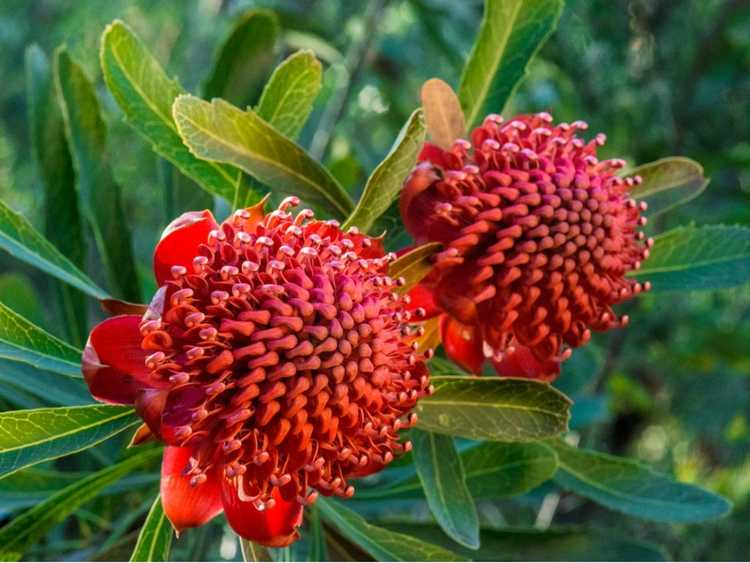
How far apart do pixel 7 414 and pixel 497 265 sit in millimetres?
560

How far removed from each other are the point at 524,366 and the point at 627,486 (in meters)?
0.35

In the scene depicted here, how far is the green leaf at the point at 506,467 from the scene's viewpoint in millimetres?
1472

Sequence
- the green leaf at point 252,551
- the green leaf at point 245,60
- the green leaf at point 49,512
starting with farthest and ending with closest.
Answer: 1. the green leaf at point 245,60
2. the green leaf at point 49,512
3. the green leaf at point 252,551

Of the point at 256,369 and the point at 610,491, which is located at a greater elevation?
the point at 256,369

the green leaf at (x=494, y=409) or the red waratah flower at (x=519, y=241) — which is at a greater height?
the red waratah flower at (x=519, y=241)

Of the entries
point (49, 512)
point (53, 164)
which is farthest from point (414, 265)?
point (53, 164)

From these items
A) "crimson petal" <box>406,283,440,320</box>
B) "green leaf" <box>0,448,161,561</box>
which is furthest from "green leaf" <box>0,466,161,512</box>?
"crimson petal" <box>406,283,440,320</box>

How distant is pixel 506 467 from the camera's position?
1515 mm

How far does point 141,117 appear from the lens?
1.34 meters

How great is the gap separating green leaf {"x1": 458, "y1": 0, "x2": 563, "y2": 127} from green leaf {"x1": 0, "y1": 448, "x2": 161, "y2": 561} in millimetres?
637

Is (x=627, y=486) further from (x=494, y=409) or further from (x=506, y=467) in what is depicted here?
(x=494, y=409)

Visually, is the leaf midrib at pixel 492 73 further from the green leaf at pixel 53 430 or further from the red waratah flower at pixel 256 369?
the green leaf at pixel 53 430

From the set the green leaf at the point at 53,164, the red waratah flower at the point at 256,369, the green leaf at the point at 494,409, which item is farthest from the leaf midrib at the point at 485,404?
the green leaf at the point at 53,164

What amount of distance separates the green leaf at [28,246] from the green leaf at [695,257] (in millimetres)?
780
